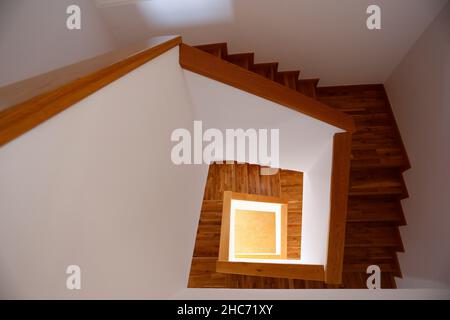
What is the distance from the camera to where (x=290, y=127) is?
1.97m

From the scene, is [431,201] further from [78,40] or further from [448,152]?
[78,40]

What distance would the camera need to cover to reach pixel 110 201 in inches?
35.0

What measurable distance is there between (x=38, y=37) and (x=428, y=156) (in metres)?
3.08

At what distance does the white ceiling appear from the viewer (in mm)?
2287

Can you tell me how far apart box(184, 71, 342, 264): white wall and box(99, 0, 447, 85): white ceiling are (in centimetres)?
109

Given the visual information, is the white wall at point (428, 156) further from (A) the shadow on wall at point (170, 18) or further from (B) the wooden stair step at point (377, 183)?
(A) the shadow on wall at point (170, 18)

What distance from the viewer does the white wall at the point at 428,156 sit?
6.61 feet

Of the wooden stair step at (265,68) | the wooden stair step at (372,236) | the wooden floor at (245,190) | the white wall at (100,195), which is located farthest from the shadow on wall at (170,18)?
the wooden stair step at (372,236)

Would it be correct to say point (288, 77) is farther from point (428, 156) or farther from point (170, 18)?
point (428, 156)

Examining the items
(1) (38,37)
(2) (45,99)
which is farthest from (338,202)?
(1) (38,37)

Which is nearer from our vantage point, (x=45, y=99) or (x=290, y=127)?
(x=45, y=99)

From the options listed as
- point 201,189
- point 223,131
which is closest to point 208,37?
point 223,131

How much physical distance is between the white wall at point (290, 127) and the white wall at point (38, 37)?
997 mm

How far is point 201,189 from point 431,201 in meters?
1.91
